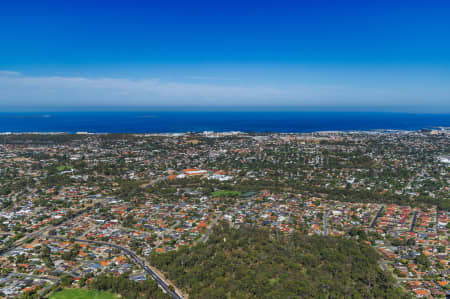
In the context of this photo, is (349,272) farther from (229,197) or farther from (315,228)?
(229,197)

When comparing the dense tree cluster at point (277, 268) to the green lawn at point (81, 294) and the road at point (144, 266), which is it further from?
the green lawn at point (81, 294)

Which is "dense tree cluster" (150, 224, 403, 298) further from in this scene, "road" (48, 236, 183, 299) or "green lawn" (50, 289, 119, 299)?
"green lawn" (50, 289, 119, 299)

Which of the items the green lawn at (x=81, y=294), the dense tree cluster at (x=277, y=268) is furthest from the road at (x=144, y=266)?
the green lawn at (x=81, y=294)

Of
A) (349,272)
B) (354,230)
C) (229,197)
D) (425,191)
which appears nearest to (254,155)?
(229,197)

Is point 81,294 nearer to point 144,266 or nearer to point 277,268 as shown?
point 144,266

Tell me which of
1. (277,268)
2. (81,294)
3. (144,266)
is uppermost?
(277,268)

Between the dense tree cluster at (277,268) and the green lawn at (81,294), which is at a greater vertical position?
the dense tree cluster at (277,268)

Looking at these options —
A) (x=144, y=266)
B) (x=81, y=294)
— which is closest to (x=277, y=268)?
(x=144, y=266)
